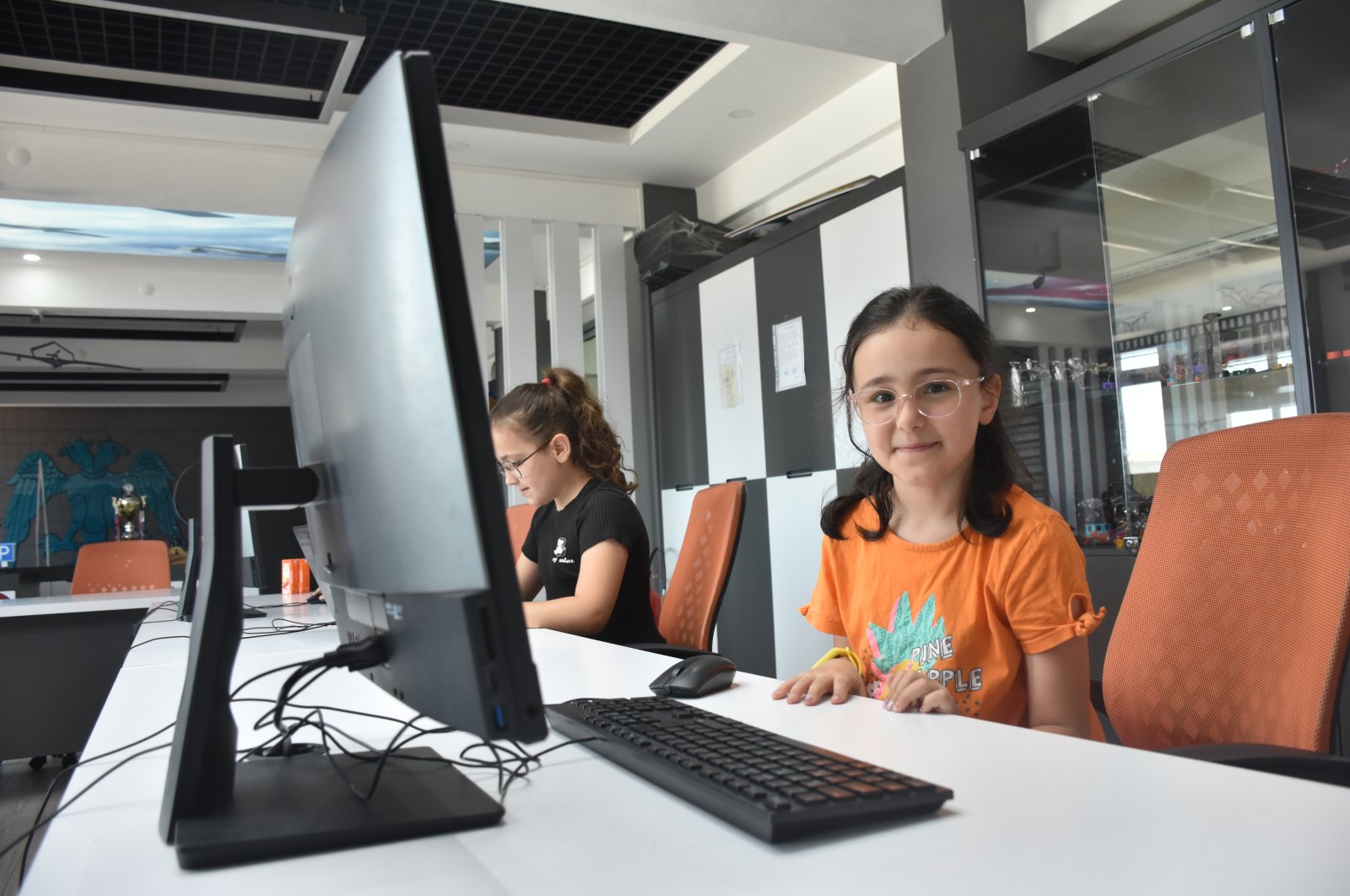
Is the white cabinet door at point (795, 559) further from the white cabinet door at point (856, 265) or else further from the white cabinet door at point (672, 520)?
the white cabinet door at point (672, 520)

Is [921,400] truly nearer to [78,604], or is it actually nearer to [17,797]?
[78,604]

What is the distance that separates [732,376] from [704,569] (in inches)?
90.3

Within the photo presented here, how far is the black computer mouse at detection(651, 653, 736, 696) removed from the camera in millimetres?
1029

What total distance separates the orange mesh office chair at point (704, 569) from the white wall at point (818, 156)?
7.04 ft

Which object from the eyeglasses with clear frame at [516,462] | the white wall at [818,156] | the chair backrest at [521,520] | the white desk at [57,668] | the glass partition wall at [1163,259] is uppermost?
the white wall at [818,156]

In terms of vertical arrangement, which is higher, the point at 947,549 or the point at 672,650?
the point at 947,549

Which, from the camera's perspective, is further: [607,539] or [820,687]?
[607,539]

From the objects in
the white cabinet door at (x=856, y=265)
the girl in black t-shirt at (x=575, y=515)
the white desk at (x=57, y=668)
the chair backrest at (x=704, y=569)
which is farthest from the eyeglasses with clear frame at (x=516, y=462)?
the white desk at (x=57, y=668)

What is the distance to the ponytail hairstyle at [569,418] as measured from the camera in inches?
83.3

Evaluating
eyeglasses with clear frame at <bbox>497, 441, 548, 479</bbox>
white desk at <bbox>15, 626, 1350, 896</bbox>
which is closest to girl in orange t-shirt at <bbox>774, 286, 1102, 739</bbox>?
white desk at <bbox>15, 626, 1350, 896</bbox>

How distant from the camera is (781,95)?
13.1ft

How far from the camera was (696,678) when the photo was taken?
1.03m

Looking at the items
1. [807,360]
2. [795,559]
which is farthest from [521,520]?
[807,360]

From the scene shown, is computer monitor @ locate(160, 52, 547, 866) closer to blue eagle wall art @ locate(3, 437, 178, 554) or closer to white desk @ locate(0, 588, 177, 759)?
white desk @ locate(0, 588, 177, 759)
